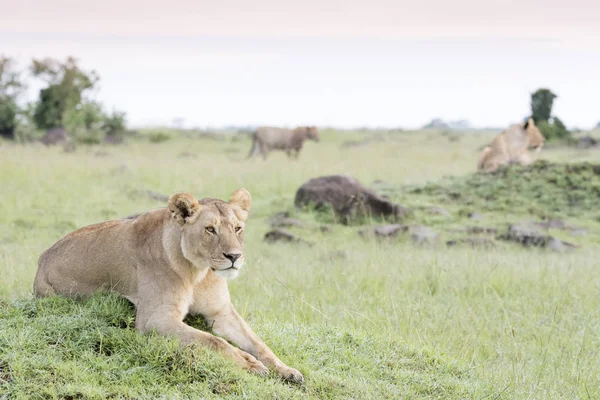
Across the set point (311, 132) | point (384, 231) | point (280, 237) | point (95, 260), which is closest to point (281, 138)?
point (311, 132)

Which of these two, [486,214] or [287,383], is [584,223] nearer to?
[486,214]

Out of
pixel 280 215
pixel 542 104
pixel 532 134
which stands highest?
pixel 542 104

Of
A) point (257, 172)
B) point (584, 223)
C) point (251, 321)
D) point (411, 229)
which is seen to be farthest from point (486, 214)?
point (251, 321)

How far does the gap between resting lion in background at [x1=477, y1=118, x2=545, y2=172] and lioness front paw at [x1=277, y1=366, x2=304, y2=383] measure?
14403mm

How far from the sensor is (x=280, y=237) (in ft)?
39.2

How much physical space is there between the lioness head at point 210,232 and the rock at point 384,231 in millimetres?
7495

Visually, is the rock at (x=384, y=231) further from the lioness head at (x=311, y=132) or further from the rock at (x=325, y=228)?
the lioness head at (x=311, y=132)

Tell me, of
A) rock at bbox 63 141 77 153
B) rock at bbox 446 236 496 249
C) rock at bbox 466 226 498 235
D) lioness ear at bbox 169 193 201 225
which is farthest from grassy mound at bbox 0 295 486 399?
rock at bbox 63 141 77 153

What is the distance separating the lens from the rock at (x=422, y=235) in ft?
39.7

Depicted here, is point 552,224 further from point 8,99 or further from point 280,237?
point 8,99

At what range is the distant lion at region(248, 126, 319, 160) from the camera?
2988 cm

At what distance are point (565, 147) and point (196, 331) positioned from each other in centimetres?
2874

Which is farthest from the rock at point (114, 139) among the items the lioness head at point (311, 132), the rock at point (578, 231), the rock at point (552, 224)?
the rock at point (578, 231)

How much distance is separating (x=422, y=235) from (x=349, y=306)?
461 cm
